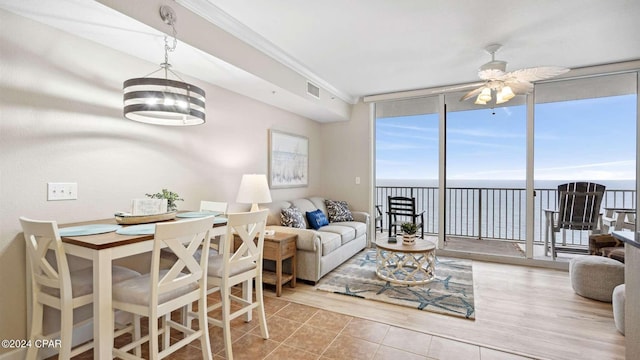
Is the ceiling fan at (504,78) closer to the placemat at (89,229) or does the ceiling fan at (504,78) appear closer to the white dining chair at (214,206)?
the white dining chair at (214,206)

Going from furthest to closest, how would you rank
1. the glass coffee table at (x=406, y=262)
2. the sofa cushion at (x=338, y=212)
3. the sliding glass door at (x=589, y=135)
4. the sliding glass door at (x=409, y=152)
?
the sliding glass door at (x=409, y=152) → the sofa cushion at (x=338, y=212) → the sliding glass door at (x=589, y=135) → the glass coffee table at (x=406, y=262)

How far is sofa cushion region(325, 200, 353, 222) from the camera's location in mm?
4789

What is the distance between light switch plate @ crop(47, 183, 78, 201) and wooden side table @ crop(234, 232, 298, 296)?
61.2 inches

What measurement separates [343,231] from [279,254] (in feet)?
4.10

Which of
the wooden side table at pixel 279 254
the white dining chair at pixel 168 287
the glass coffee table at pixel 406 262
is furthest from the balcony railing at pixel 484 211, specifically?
the white dining chair at pixel 168 287

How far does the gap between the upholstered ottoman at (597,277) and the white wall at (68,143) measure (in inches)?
159

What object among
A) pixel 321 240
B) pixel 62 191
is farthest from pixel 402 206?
pixel 62 191

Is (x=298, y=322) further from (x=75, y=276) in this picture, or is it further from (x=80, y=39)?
(x=80, y=39)

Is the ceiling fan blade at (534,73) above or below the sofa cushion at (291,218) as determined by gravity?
above

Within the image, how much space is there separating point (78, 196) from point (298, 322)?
197 centimetres

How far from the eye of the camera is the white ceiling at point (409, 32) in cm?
232

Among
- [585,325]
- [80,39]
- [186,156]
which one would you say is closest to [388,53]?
[186,156]

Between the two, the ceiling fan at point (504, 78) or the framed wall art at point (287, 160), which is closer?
the ceiling fan at point (504, 78)

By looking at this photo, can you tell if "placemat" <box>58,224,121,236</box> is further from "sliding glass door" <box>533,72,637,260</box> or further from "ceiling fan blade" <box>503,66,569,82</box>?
"sliding glass door" <box>533,72,637,260</box>
